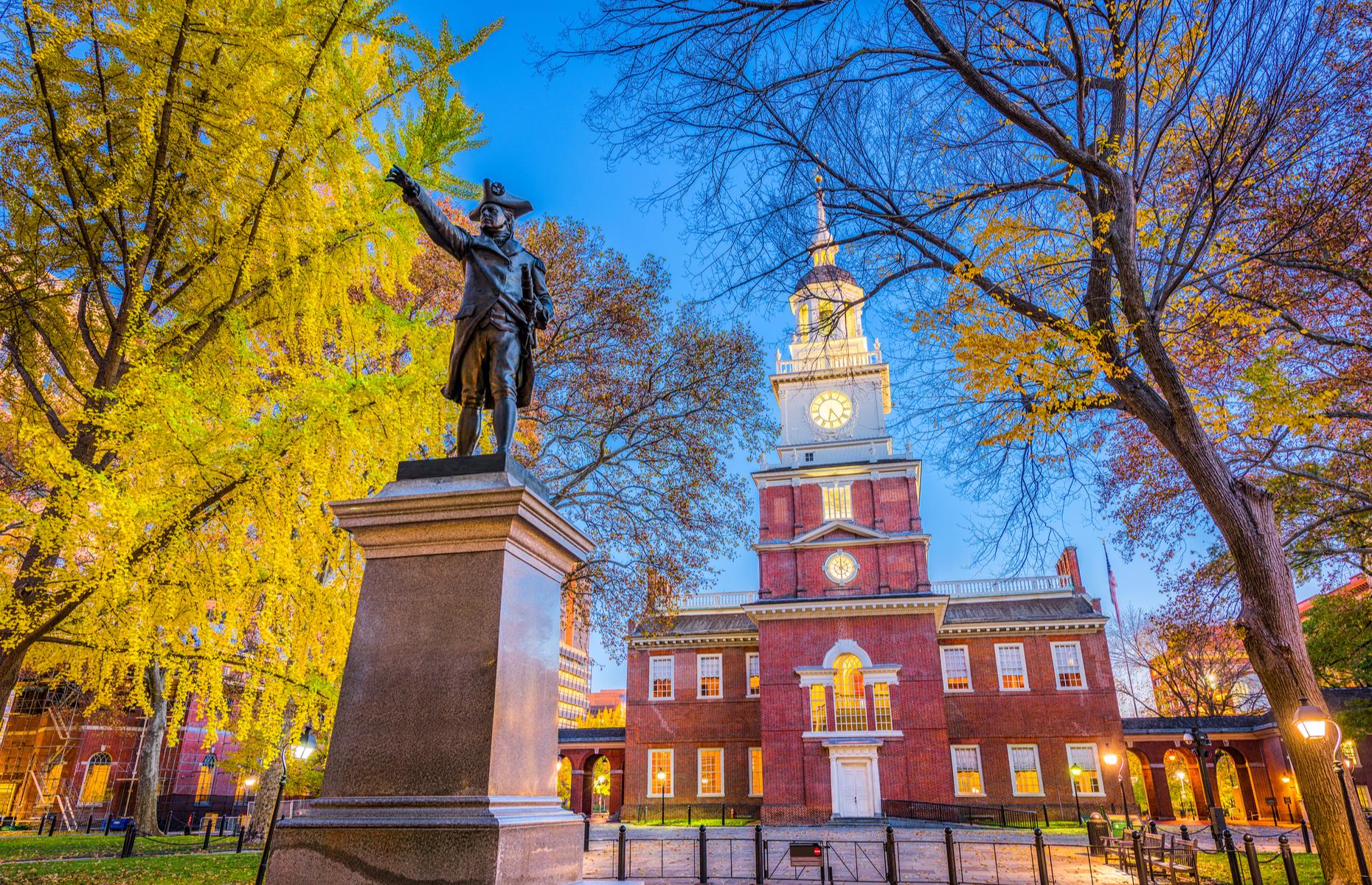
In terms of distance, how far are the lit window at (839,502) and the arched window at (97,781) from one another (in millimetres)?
34663

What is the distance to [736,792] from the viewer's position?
34281mm

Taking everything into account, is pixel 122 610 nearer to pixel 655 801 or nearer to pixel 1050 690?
pixel 655 801

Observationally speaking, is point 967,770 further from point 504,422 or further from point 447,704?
point 447,704

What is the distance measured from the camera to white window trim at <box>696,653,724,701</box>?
118 feet

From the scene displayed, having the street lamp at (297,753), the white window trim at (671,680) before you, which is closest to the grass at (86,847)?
the street lamp at (297,753)

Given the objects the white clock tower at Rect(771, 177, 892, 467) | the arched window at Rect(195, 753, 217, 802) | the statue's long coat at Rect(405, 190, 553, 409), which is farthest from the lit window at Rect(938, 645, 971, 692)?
the arched window at Rect(195, 753, 217, 802)

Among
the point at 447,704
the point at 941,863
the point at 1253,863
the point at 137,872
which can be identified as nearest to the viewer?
the point at 447,704

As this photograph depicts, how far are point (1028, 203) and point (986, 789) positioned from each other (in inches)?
1184

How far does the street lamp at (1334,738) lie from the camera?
310 inches

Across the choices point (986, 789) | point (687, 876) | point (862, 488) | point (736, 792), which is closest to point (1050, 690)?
point (986, 789)

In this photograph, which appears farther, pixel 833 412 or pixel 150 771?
pixel 833 412

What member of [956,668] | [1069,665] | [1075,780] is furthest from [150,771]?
[1069,665]

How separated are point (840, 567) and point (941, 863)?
55.6 ft

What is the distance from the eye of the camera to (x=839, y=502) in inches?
1380
